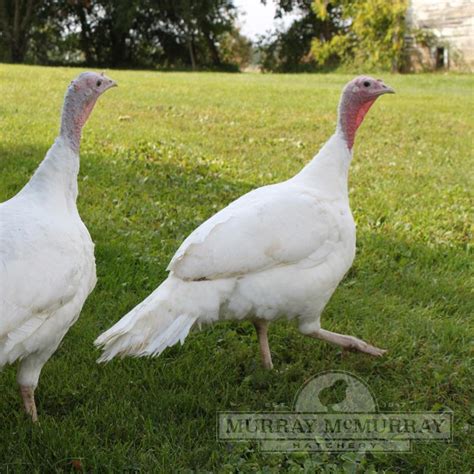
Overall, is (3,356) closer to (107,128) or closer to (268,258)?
(268,258)

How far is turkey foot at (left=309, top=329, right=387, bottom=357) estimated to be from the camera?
12.8 feet

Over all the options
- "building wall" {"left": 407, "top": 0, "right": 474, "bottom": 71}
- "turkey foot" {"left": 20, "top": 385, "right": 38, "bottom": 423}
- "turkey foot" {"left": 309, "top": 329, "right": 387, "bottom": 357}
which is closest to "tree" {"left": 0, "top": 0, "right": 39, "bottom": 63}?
"building wall" {"left": 407, "top": 0, "right": 474, "bottom": 71}

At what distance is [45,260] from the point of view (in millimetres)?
2941

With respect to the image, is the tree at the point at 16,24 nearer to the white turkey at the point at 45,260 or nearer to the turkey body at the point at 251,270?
the white turkey at the point at 45,260

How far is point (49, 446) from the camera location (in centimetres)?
299

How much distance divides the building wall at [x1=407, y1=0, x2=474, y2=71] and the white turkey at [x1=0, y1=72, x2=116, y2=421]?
24.3 meters

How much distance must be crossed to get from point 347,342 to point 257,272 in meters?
0.82

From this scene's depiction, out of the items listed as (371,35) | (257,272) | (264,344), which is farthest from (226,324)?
(371,35)

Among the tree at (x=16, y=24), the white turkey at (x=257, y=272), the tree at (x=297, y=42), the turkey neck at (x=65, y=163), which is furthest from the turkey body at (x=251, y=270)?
the tree at (x=16, y=24)

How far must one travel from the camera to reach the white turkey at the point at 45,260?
2.82m

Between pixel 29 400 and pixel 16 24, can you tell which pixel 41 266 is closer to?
pixel 29 400

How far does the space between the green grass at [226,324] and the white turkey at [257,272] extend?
0.32 meters

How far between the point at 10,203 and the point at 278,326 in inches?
78.0

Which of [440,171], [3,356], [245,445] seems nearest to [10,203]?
[3,356]
